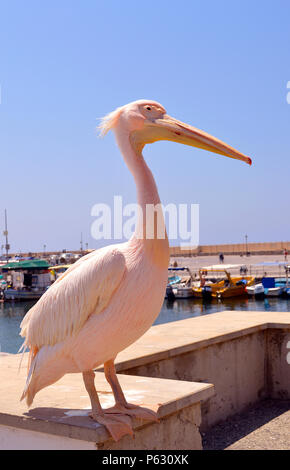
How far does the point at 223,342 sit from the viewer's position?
5.84m

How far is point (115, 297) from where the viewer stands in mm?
2699

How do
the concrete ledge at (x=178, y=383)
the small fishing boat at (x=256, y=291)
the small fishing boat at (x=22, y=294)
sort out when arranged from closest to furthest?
the concrete ledge at (x=178, y=383), the small fishing boat at (x=256, y=291), the small fishing boat at (x=22, y=294)

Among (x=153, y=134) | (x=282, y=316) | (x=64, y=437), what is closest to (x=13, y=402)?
(x=64, y=437)

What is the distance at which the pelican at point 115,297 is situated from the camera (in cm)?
267

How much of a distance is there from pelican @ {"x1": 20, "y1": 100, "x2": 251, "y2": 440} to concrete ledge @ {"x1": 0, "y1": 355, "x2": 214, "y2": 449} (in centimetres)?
13

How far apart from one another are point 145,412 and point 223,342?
10.2 ft

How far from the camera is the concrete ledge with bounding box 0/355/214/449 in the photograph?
2771 mm

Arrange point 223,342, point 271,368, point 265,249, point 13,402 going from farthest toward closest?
point 265,249
point 271,368
point 223,342
point 13,402

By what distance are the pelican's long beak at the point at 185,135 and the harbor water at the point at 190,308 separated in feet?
73.1

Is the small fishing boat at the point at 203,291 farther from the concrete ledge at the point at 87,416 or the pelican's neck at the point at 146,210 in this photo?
the pelican's neck at the point at 146,210

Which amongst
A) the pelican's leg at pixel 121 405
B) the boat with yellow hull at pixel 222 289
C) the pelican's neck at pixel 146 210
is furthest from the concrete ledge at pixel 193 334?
the boat with yellow hull at pixel 222 289

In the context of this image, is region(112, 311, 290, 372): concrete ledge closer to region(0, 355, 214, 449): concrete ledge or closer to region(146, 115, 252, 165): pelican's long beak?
region(0, 355, 214, 449): concrete ledge
